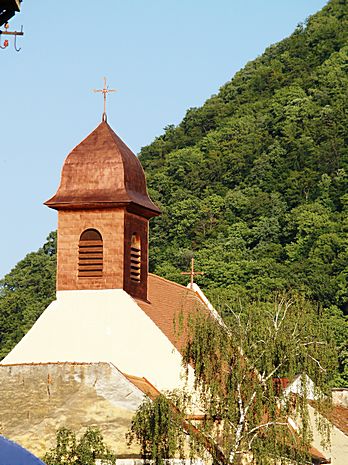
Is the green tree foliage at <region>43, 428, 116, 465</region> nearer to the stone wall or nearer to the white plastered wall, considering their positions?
the stone wall

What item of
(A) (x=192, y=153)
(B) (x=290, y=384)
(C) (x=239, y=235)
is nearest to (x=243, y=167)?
(A) (x=192, y=153)

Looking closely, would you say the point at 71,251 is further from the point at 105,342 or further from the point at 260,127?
the point at 260,127

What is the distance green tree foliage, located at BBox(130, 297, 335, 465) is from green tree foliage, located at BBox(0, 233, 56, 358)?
117 feet

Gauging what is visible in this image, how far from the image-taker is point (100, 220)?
34.3 meters

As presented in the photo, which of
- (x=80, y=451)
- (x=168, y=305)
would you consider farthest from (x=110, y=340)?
(x=80, y=451)

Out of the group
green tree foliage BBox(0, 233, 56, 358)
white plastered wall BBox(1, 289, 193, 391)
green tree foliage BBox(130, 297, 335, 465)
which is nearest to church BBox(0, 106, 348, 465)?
white plastered wall BBox(1, 289, 193, 391)

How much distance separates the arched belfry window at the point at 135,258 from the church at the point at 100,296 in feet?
0.08

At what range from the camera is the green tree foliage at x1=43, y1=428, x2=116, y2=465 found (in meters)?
28.0

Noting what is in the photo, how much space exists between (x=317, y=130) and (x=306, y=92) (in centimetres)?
925

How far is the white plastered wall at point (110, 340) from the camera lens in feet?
110

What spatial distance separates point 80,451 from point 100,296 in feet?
21.0

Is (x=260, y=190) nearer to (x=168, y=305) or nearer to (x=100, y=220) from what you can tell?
(x=168, y=305)

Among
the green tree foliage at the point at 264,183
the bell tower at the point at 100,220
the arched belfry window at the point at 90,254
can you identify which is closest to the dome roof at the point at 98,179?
the bell tower at the point at 100,220

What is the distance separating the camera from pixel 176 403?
93.2ft
